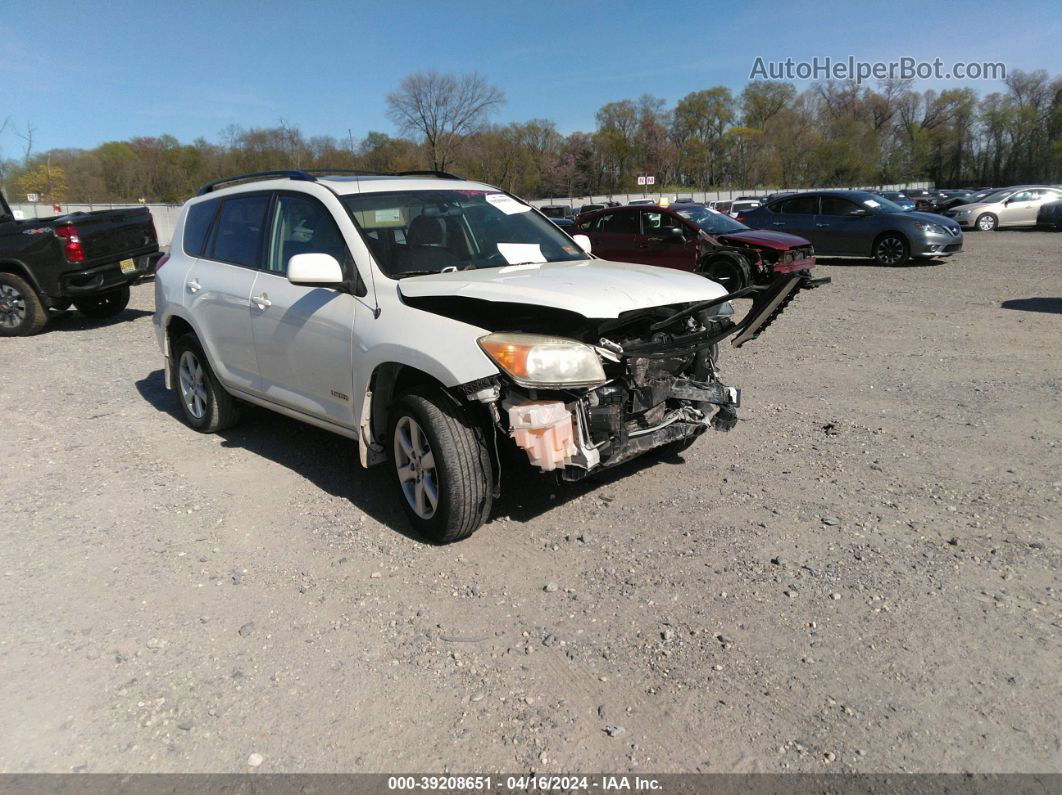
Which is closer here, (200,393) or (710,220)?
(200,393)

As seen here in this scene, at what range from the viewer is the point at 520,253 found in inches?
190

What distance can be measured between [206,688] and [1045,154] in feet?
287

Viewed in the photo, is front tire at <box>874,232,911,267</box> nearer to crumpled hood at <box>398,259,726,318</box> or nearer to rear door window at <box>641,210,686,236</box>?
rear door window at <box>641,210,686,236</box>

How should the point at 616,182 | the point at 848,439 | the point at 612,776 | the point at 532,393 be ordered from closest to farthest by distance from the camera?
the point at 612,776, the point at 532,393, the point at 848,439, the point at 616,182

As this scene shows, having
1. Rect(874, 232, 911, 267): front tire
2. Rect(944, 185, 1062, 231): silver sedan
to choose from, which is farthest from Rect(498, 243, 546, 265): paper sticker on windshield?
Rect(944, 185, 1062, 231): silver sedan

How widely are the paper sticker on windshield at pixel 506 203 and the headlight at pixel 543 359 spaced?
1.77 m


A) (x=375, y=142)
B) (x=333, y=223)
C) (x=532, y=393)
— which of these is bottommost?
(x=532, y=393)

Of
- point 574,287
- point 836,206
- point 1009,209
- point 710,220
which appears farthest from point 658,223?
point 1009,209

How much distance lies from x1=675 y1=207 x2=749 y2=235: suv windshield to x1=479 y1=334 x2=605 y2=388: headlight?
35.3 feet

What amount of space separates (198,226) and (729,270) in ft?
31.5

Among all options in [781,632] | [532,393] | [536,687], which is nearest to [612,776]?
[536,687]

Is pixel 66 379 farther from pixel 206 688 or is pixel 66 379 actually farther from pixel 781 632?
pixel 781 632

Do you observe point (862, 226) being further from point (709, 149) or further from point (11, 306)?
point (709, 149)

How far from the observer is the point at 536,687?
296 centimetres
